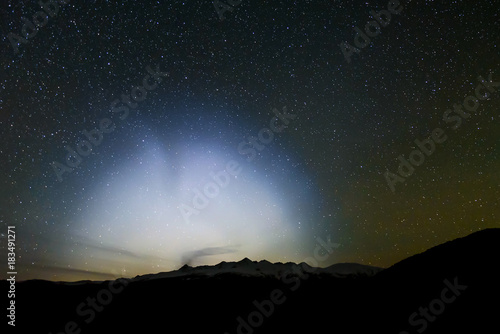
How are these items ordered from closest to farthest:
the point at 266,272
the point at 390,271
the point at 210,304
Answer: the point at 390,271, the point at 210,304, the point at 266,272

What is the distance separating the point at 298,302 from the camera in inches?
1355

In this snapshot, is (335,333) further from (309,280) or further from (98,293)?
(98,293)

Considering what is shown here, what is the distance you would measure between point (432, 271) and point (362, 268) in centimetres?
7286

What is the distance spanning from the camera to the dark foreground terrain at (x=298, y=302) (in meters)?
11.1

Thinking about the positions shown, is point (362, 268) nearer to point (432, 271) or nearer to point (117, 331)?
point (117, 331)

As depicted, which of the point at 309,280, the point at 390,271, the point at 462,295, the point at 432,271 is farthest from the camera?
the point at 309,280

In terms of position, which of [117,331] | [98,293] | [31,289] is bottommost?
[117,331]

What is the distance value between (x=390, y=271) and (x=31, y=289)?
64638 millimetres

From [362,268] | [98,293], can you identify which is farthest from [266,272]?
[98,293]

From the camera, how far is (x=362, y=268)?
266 feet

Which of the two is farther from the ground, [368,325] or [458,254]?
[458,254]

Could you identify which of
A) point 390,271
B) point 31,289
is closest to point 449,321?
point 390,271

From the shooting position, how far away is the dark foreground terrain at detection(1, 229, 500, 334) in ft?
36.4

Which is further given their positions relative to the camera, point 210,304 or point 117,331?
point 210,304
